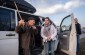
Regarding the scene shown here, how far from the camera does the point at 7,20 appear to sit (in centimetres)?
631

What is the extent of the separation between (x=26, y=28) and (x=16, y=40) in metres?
0.48

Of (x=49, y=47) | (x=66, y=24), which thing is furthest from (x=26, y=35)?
(x=66, y=24)

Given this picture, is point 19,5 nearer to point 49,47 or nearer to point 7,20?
point 7,20

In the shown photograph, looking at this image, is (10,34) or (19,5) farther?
(19,5)

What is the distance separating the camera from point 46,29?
23.2ft

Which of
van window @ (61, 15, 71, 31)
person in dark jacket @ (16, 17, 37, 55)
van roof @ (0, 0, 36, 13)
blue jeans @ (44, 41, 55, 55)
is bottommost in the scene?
blue jeans @ (44, 41, 55, 55)

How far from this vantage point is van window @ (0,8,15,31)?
20.1ft

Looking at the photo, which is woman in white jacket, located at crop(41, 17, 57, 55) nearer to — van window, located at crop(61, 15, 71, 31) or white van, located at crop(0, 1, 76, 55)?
white van, located at crop(0, 1, 76, 55)

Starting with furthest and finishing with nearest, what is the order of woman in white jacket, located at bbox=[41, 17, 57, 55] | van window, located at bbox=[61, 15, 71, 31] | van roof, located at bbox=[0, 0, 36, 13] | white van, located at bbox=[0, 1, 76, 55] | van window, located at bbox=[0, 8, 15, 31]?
van window, located at bbox=[61, 15, 71, 31] → woman in white jacket, located at bbox=[41, 17, 57, 55] → van roof, located at bbox=[0, 0, 36, 13] → van window, located at bbox=[0, 8, 15, 31] → white van, located at bbox=[0, 1, 76, 55]

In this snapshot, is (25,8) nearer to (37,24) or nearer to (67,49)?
(37,24)

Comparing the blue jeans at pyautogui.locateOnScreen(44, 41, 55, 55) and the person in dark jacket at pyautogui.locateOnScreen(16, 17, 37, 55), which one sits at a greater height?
the person in dark jacket at pyautogui.locateOnScreen(16, 17, 37, 55)

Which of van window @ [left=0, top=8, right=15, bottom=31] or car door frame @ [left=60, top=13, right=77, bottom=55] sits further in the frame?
car door frame @ [left=60, top=13, right=77, bottom=55]

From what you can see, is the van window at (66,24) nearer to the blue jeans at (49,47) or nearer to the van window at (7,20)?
the blue jeans at (49,47)

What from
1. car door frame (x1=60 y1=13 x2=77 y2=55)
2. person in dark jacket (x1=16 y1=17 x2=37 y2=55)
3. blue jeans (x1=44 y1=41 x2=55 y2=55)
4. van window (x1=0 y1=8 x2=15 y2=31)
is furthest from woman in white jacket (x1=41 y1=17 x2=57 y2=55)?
van window (x1=0 y1=8 x2=15 y2=31)
